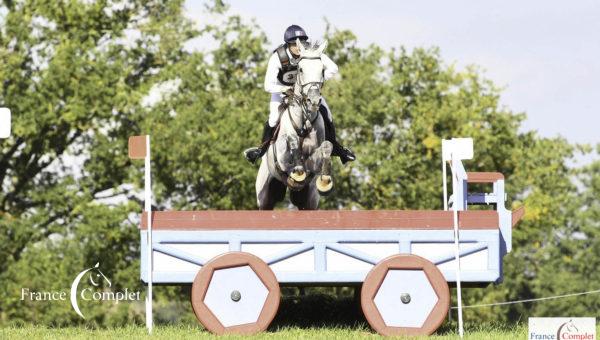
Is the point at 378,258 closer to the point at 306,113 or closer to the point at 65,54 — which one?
the point at 306,113

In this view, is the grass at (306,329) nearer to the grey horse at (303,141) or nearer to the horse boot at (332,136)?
the grey horse at (303,141)

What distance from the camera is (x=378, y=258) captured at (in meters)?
11.4

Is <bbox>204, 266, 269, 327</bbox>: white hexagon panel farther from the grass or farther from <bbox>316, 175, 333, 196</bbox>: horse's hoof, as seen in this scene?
<bbox>316, 175, 333, 196</bbox>: horse's hoof

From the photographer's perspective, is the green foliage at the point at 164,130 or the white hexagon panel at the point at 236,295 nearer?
the white hexagon panel at the point at 236,295

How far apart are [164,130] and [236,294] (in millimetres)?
17405

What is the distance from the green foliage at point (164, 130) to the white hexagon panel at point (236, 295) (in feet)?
52.4

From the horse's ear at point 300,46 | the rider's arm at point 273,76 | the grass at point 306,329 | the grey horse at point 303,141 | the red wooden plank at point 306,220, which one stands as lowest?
the grass at point 306,329

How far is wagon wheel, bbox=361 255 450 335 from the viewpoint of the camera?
1127cm

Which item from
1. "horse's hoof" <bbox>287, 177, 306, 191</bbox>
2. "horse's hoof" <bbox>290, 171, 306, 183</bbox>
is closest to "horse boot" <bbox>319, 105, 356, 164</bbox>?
"horse's hoof" <bbox>287, 177, 306, 191</bbox>

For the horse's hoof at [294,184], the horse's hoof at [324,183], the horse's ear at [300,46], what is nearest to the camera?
the horse's ear at [300,46]

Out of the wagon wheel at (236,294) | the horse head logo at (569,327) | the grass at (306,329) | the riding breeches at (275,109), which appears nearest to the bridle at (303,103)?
the riding breeches at (275,109)

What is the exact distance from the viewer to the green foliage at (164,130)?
1085 inches

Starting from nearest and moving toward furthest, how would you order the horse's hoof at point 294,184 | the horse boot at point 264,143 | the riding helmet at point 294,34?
the horse's hoof at point 294,184
the riding helmet at point 294,34
the horse boot at point 264,143

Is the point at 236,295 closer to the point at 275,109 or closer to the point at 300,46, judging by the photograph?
the point at 275,109
